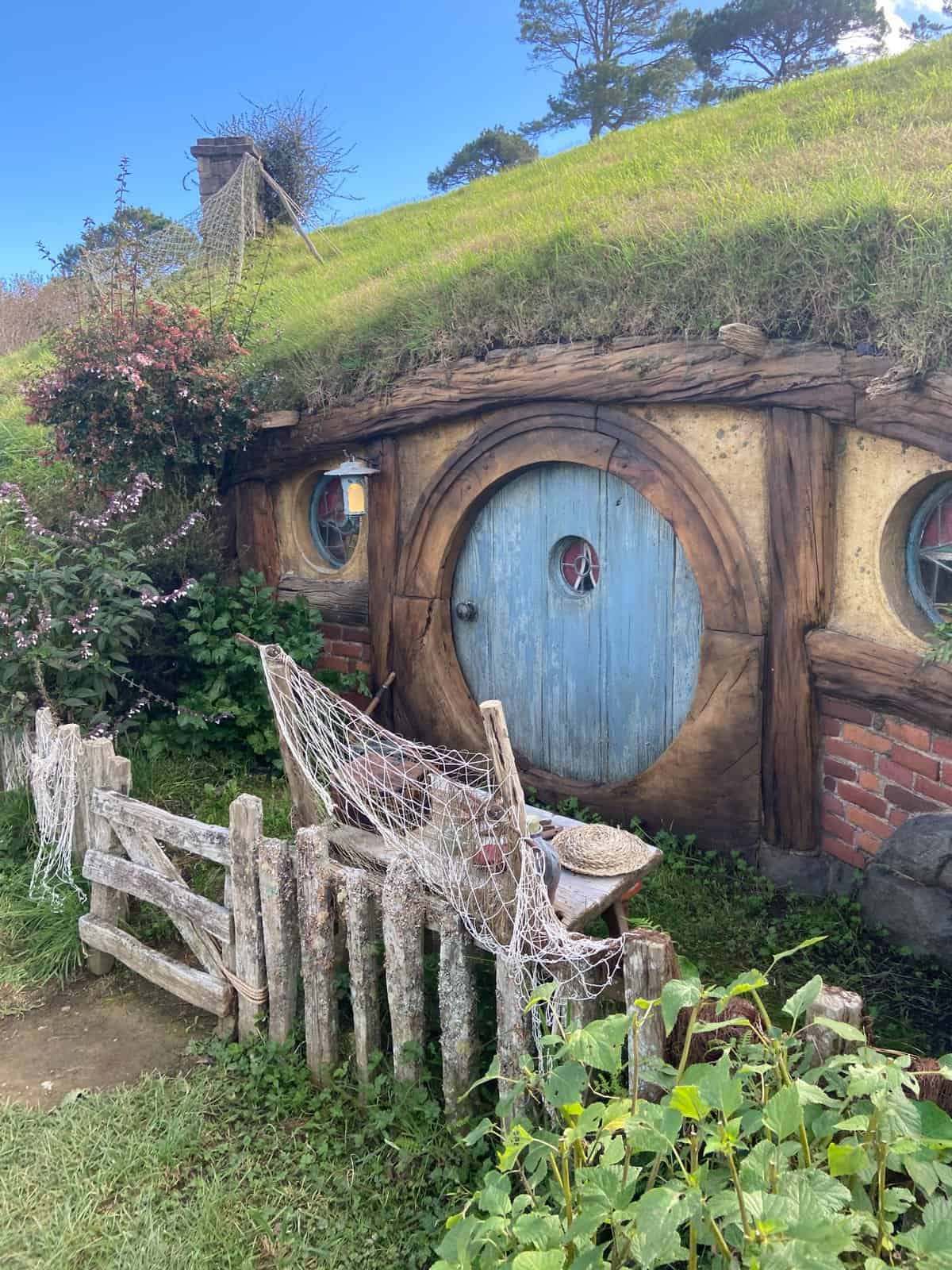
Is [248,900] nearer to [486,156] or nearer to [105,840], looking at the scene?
[105,840]

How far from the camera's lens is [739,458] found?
4453 mm

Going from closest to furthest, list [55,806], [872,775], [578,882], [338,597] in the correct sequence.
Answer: [578,882] → [872,775] → [55,806] → [338,597]

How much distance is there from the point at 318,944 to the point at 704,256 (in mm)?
3636

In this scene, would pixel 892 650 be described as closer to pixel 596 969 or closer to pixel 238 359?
pixel 596 969

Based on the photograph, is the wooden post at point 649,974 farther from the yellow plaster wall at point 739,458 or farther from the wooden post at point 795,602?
the yellow plaster wall at point 739,458

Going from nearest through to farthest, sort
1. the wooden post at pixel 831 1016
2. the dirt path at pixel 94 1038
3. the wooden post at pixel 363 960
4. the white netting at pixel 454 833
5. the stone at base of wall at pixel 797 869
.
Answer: the wooden post at pixel 831 1016, the white netting at pixel 454 833, the wooden post at pixel 363 960, the dirt path at pixel 94 1038, the stone at base of wall at pixel 797 869

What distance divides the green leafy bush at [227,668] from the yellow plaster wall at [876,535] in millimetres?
3357

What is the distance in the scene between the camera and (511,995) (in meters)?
2.65

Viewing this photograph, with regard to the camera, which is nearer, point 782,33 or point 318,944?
point 318,944

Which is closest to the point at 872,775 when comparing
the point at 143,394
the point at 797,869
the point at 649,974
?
the point at 797,869

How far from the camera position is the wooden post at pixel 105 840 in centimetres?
400

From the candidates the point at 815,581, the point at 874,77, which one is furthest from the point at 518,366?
the point at 874,77

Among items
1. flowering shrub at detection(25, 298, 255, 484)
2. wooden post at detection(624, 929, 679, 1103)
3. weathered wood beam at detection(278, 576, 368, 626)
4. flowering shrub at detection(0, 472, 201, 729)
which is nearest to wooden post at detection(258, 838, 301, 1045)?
wooden post at detection(624, 929, 679, 1103)

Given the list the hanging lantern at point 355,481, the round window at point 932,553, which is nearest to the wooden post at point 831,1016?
the round window at point 932,553
